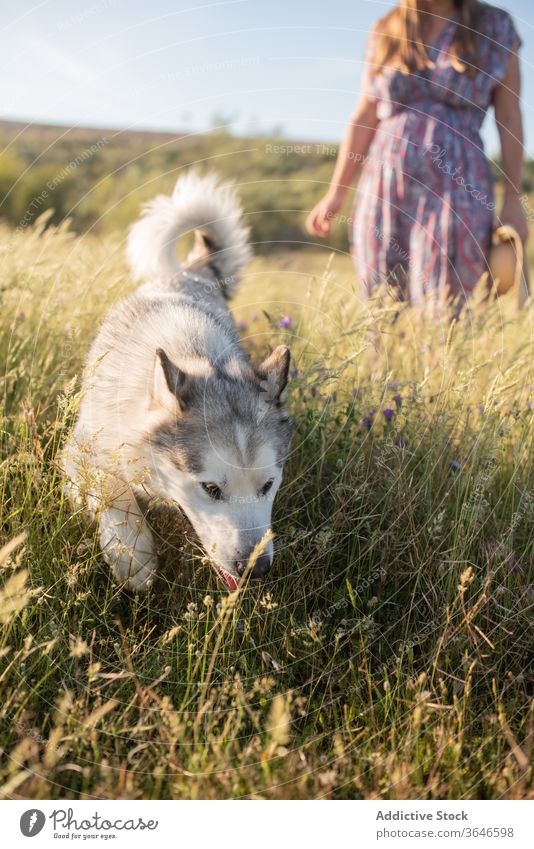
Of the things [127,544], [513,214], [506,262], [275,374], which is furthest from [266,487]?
[513,214]

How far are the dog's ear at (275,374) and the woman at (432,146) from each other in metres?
2.17

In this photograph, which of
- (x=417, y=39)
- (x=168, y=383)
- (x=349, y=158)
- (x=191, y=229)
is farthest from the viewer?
(x=349, y=158)

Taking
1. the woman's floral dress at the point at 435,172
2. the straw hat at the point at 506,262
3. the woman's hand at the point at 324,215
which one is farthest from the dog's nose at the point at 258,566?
the straw hat at the point at 506,262

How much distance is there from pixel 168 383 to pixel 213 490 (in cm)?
53

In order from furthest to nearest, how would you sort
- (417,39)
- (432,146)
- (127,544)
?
1. (432,146)
2. (417,39)
3. (127,544)

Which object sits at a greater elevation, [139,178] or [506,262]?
[139,178]

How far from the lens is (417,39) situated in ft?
16.5

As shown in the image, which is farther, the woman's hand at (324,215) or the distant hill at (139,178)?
the distant hill at (139,178)

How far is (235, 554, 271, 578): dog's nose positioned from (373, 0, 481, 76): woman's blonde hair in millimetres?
4094

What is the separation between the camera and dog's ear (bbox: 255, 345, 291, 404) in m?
3.16

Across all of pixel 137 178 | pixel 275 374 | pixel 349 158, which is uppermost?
pixel 137 178

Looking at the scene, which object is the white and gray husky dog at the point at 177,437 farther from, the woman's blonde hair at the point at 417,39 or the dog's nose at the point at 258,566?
the woman's blonde hair at the point at 417,39

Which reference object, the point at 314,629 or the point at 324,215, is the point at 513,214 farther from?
the point at 314,629

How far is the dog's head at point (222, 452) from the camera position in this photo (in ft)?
9.40
